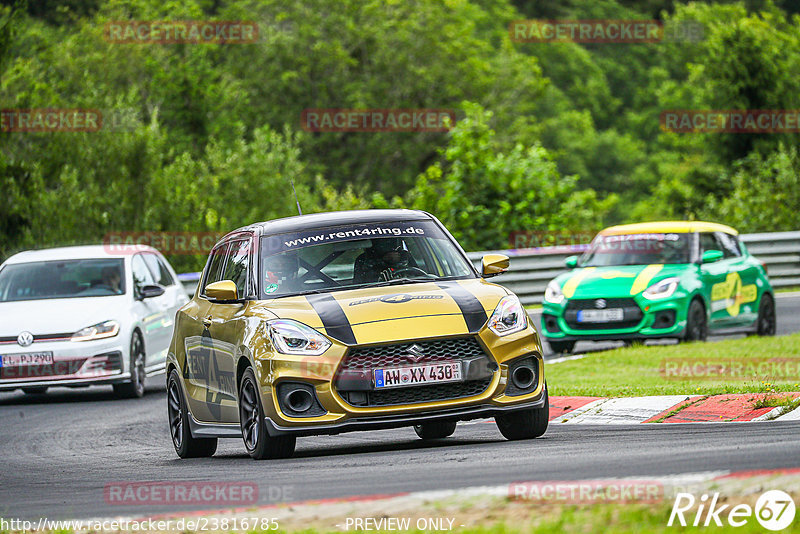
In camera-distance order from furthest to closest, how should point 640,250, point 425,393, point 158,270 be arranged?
point 158,270
point 640,250
point 425,393

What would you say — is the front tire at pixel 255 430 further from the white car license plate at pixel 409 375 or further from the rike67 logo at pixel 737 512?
the rike67 logo at pixel 737 512

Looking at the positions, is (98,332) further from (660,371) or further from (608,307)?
(660,371)

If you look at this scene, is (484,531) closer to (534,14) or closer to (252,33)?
(252,33)

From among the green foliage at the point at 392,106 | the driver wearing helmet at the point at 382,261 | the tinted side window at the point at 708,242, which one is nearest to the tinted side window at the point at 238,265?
the driver wearing helmet at the point at 382,261

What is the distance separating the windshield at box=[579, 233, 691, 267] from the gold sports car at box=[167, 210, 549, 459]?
326 inches

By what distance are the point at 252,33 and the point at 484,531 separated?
5948 cm

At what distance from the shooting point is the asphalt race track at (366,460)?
7.11 meters

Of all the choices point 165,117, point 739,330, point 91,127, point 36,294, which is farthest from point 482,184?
point 165,117

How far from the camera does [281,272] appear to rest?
10086 millimetres

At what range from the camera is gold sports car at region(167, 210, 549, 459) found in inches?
356

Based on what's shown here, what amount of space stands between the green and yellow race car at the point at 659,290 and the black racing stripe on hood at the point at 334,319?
8.74m

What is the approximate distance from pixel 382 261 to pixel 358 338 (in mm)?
1269

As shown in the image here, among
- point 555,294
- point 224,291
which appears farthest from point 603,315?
point 224,291

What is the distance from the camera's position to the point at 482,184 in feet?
98.0
